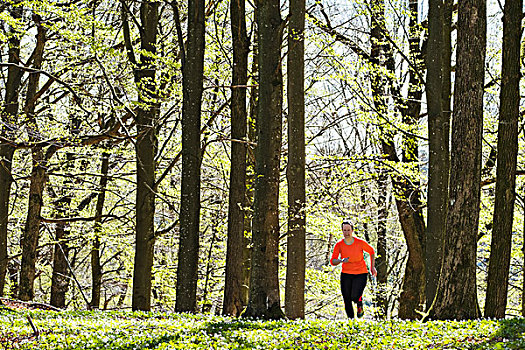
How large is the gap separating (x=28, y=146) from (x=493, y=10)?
12747mm

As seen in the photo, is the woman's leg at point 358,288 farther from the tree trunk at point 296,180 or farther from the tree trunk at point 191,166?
the tree trunk at point 191,166

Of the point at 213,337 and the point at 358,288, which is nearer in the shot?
the point at 213,337

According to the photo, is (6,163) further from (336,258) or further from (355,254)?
(355,254)

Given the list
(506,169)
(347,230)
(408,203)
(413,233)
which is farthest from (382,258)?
(506,169)

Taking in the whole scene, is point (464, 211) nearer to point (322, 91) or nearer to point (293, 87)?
point (293, 87)

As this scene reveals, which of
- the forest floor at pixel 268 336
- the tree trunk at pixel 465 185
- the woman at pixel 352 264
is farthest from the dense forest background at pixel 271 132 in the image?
the forest floor at pixel 268 336

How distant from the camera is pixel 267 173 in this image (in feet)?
26.8

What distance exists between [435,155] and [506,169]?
4.27ft

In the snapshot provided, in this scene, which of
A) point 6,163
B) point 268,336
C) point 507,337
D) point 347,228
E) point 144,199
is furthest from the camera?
point 6,163

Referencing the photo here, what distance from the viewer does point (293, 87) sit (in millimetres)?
9789

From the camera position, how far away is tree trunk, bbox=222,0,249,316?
1073 centimetres

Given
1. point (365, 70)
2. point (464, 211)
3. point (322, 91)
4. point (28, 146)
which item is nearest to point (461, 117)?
point (464, 211)

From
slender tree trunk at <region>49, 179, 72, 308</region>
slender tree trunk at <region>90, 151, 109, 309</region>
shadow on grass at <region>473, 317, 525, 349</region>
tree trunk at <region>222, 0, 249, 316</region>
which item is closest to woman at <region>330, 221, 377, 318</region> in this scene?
tree trunk at <region>222, 0, 249, 316</region>

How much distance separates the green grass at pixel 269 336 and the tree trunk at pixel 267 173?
716 millimetres
